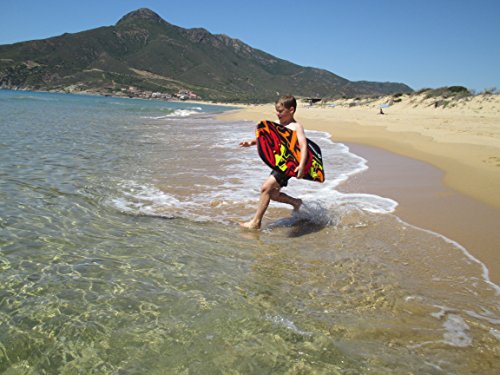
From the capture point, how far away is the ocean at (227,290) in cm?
221

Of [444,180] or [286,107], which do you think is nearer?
[286,107]

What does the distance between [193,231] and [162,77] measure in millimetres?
179407

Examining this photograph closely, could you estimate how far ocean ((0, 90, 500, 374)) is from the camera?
7.23 ft

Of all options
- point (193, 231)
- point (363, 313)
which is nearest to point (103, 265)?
point (193, 231)

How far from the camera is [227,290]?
3.01m

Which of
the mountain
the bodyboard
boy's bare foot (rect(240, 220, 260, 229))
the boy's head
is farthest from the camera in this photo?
the mountain

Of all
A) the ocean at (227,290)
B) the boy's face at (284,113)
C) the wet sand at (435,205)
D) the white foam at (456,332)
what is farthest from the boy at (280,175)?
the white foam at (456,332)

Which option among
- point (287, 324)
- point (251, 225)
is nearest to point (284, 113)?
point (251, 225)

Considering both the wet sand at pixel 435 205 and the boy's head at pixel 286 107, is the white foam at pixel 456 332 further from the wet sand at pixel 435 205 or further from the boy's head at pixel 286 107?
the boy's head at pixel 286 107

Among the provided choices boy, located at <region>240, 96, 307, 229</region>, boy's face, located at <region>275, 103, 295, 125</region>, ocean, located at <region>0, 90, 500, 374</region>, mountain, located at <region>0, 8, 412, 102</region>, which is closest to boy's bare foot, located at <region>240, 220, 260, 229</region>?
boy, located at <region>240, 96, 307, 229</region>

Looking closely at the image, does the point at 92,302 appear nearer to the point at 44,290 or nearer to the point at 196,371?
the point at 44,290

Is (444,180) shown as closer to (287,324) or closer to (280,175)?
(280,175)

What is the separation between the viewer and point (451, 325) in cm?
270

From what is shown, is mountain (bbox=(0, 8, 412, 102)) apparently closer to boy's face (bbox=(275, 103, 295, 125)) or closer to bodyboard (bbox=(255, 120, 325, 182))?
boy's face (bbox=(275, 103, 295, 125))
